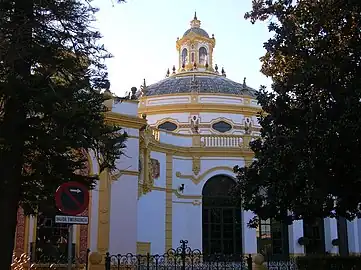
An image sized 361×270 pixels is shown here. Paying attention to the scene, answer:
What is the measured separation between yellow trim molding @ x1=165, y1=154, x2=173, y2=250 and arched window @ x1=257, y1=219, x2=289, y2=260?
16.9ft

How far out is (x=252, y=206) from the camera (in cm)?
1432

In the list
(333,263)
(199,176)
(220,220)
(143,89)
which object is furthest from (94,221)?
(143,89)

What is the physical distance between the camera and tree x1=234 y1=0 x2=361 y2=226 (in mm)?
9984

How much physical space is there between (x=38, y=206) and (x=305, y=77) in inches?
260

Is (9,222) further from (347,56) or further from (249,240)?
(249,240)

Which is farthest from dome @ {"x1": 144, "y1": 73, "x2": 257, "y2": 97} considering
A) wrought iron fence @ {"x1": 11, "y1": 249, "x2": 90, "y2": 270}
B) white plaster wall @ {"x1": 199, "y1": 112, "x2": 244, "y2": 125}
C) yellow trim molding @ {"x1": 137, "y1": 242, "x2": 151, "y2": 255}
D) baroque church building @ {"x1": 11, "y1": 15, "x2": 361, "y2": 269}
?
wrought iron fence @ {"x1": 11, "y1": 249, "x2": 90, "y2": 270}

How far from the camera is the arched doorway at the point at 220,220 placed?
95.7 ft

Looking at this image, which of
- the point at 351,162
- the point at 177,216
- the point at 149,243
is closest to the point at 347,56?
the point at 351,162

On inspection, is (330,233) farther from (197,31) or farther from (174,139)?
(197,31)

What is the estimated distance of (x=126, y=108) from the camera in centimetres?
2112

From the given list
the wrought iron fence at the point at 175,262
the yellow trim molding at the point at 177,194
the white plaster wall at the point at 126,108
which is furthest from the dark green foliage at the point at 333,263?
the yellow trim molding at the point at 177,194

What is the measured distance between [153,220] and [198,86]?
11236mm

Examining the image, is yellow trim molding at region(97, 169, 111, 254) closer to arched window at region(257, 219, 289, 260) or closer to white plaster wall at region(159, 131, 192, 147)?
white plaster wall at region(159, 131, 192, 147)

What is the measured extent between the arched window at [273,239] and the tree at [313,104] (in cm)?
1708
